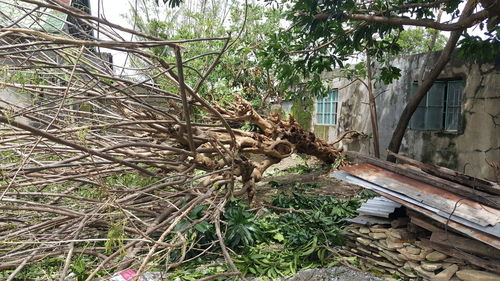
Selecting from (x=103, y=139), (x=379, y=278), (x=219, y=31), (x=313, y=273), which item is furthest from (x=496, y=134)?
(x=219, y=31)

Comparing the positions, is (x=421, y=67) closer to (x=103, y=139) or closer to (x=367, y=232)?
(x=367, y=232)

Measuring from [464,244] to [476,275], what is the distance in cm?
24

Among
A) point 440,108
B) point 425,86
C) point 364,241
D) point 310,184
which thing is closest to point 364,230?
point 364,241

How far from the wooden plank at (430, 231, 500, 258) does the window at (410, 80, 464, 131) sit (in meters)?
4.03

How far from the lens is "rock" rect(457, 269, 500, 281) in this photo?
2420 mm

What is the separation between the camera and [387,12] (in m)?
4.25

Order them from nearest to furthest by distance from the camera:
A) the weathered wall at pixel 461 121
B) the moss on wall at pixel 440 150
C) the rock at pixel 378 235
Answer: the rock at pixel 378 235 < the weathered wall at pixel 461 121 < the moss on wall at pixel 440 150

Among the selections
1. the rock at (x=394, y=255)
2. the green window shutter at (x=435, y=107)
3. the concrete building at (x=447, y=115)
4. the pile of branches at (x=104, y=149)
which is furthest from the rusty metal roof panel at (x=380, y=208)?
the green window shutter at (x=435, y=107)

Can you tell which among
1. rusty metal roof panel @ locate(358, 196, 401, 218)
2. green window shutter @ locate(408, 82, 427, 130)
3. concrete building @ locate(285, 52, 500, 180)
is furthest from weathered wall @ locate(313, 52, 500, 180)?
rusty metal roof panel @ locate(358, 196, 401, 218)

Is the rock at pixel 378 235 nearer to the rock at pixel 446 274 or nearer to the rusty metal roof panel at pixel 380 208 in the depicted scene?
the rusty metal roof panel at pixel 380 208

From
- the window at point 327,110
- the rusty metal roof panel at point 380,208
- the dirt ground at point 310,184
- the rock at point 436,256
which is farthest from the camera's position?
the window at point 327,110

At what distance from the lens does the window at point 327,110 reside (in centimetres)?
939

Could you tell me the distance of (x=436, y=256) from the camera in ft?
9.11

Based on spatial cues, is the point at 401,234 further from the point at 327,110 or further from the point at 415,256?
the point at 327,110
